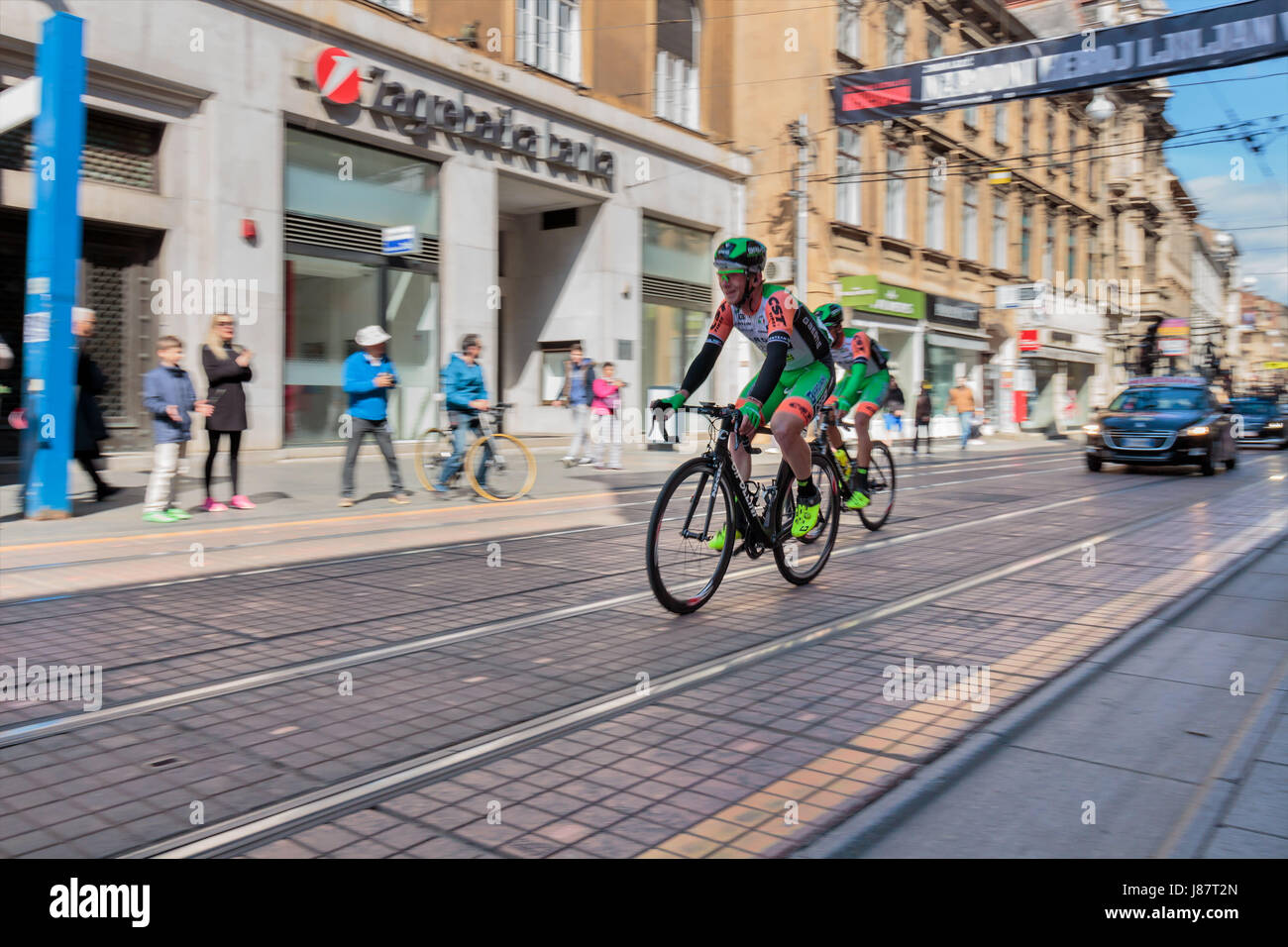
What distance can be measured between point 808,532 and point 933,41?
33484mm

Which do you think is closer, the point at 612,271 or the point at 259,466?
the point at 259,466

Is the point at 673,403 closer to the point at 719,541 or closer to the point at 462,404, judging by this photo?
the point at 719,541

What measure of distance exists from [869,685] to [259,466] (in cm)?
1255

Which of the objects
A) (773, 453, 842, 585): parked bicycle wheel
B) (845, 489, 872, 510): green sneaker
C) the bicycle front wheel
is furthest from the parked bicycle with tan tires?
(773, 453, 842, 585): parked bicycle wheel

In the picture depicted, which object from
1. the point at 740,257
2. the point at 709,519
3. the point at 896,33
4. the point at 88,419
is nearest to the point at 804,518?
the point at 709,519

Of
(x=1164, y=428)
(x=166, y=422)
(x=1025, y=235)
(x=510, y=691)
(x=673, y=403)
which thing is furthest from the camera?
(x=1025, y=235)

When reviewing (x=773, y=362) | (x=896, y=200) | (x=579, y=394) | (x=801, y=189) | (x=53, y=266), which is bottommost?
(x=773, y=362)

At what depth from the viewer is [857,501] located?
937cm

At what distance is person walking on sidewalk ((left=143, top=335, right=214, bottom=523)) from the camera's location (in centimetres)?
991

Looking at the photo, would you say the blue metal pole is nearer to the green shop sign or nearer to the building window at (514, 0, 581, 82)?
the building window at (514, 0, 581, 82)

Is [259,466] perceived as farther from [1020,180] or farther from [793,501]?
[1020,180]

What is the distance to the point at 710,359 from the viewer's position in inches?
243
